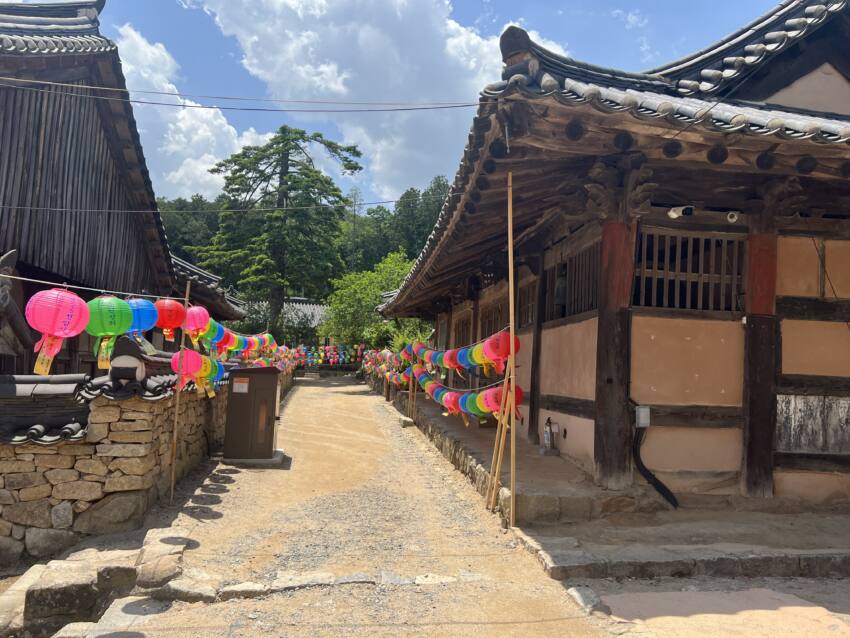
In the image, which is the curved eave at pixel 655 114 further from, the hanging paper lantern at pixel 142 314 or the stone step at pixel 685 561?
the hanging paper lantern at pixel 142 314

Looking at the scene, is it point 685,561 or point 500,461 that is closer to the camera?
point 685,561

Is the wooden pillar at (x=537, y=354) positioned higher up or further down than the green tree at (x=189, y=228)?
further down

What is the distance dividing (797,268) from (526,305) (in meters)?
4.66

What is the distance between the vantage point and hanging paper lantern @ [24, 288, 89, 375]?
18.8ft

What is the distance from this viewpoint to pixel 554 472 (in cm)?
695

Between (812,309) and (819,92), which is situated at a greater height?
(819,92)

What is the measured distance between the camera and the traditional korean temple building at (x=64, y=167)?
8.19 meters

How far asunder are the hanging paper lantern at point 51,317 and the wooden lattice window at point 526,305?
260 inches

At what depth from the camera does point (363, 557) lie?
548 centimetres

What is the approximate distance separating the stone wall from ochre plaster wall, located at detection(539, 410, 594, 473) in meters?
5.03

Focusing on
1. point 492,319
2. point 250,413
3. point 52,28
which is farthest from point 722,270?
point 52,28

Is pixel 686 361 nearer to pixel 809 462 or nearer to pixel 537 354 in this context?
pixel 809 462

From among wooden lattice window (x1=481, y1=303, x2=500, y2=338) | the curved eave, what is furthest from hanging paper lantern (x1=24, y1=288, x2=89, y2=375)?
wooden lattice window (x1=481, y1=303, x2=500, y2=338)

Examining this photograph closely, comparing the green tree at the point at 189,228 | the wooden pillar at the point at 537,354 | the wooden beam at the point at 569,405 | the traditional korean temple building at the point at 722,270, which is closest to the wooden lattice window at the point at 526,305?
the wooden pillar at the point at 537,354
